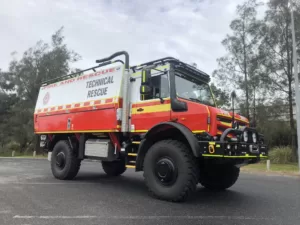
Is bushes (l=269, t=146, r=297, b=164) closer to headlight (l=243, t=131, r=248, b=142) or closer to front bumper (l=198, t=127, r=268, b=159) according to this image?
front bumper (l=198, t=127, r=268, b=159)

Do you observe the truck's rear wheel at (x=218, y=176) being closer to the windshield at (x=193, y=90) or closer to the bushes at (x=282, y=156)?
the windshield at (x=193, y=90)

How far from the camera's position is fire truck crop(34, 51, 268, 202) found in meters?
5.14

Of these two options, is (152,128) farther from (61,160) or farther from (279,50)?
(279,50)

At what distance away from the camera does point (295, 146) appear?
18422 mm

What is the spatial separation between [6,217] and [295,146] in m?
18.4

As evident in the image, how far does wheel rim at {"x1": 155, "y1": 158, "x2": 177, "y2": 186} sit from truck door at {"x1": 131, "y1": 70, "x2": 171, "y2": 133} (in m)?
0.91

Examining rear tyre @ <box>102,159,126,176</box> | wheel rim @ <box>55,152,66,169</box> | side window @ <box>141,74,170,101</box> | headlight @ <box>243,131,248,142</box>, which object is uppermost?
side window @ <box>141,74,170,101</box>

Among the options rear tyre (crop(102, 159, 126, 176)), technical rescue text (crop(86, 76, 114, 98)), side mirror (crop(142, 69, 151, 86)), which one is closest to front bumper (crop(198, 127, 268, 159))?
side mirror (crop(142, 69, 151, 86))

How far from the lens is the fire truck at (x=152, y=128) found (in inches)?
202

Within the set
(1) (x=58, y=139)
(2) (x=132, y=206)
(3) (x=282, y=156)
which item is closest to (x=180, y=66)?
(2) (x=132, y=206)

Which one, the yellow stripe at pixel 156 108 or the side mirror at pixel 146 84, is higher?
the side mirror at pixel 146 84

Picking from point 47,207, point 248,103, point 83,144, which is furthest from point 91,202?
point 248,103

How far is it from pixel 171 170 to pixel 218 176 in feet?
6.34

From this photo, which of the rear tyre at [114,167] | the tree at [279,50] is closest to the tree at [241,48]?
the tree at [279,50]
